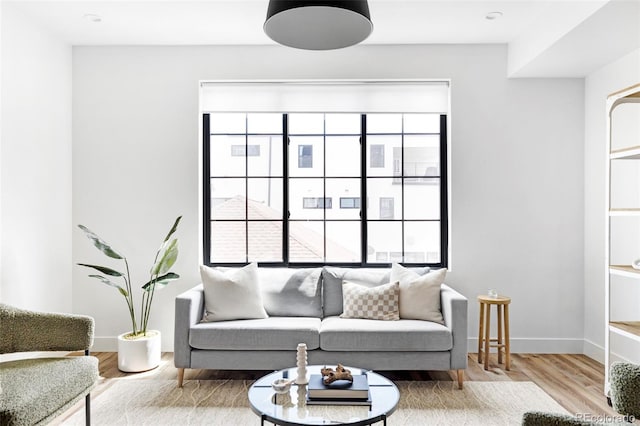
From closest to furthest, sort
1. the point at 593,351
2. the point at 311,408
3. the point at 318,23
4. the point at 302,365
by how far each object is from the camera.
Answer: the point at 311,408 → the point at 318,23 → the point at 302,365 → the point at 593,351

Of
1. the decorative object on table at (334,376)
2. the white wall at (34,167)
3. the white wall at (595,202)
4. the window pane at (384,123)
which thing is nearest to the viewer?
the decorative object on table at (334,376)

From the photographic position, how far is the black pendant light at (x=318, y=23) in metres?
2.14

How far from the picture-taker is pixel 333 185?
4414mm

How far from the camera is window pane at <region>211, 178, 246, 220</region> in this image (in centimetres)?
445

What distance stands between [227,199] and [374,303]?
68.9 inches

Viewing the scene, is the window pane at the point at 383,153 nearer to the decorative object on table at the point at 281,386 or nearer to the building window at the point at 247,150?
the building window at the point at 247,150

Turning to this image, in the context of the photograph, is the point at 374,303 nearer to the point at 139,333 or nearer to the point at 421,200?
the point at 421,200

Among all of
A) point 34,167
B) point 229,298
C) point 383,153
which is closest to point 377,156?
point 383,153

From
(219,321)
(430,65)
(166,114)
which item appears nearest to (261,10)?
(166,114)

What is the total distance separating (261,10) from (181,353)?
8.56 ft

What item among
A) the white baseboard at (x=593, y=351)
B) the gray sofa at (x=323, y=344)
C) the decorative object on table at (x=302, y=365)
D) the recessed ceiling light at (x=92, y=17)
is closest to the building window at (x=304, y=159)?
the gray sofa at (x=323, y=344)

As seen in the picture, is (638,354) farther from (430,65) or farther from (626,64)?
(430,65)

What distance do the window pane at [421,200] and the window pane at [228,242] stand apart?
1565mm

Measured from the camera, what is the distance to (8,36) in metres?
3.45
